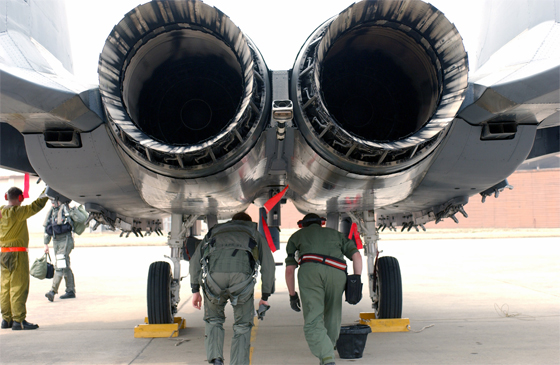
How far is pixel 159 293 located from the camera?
5391mm

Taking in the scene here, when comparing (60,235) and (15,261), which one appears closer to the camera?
(15,261)

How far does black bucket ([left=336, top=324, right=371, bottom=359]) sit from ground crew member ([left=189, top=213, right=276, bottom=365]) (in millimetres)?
928

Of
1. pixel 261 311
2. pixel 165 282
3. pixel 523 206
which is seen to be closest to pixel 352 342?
pixel 261 311

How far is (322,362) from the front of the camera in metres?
3.69

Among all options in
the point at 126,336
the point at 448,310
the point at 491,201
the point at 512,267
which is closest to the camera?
the point at 126,336

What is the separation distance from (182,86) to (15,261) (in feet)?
12.9

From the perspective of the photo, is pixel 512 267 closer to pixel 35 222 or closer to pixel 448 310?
pixel 448 310

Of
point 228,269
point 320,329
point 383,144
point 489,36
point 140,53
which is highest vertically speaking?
point 489,36

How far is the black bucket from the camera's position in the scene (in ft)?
13.8

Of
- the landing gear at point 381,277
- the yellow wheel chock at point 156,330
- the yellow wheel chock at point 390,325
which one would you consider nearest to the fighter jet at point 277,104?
the landing gear at point 381,277

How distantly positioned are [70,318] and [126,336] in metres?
1.87

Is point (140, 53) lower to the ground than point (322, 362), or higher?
higher

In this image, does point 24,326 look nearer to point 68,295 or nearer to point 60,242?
point 60,242

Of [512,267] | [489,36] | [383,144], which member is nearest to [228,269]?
[383,144]
